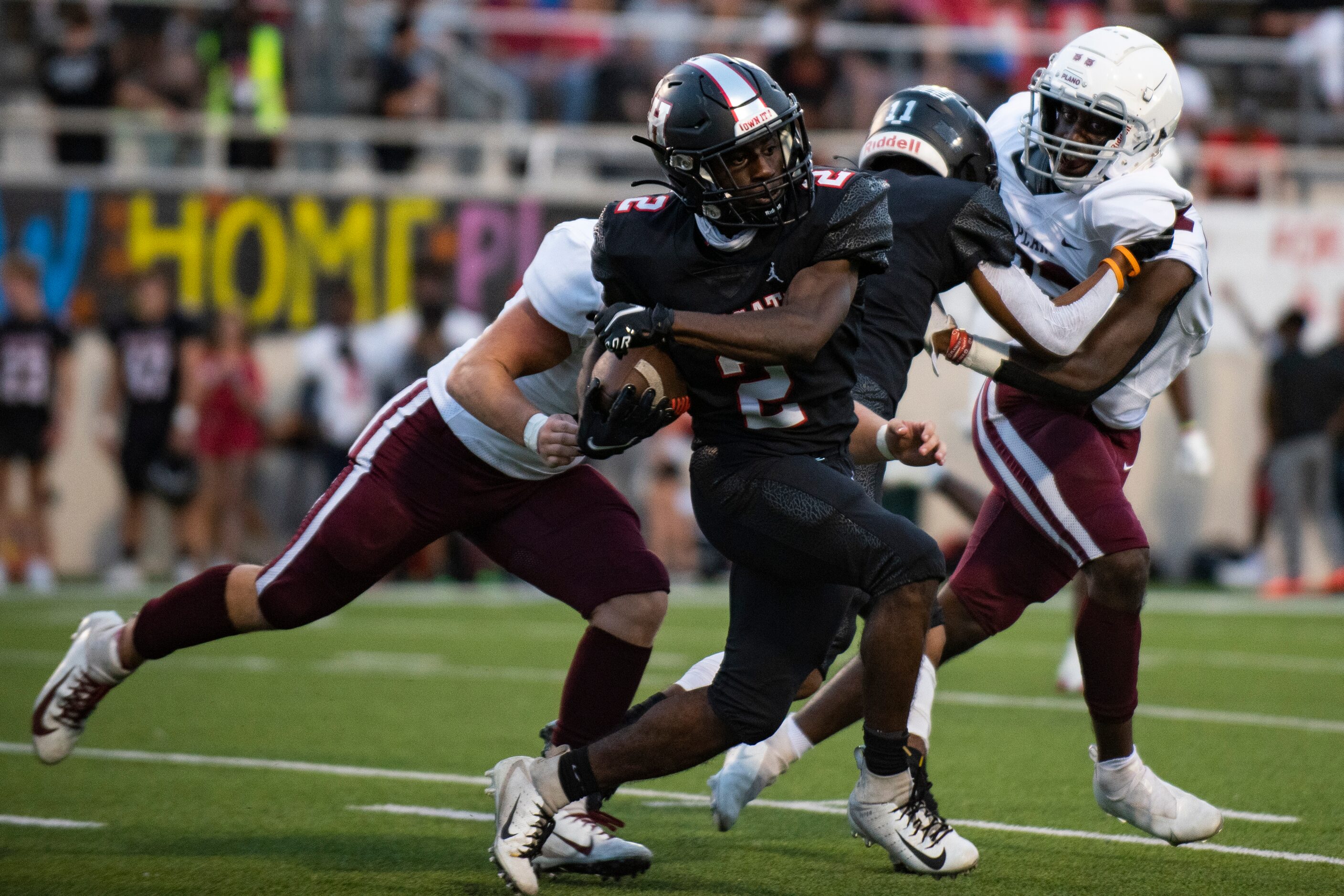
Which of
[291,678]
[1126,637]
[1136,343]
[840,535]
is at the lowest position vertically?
Answer: [291,678]

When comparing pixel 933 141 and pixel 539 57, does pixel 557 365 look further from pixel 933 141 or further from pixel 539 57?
pixel 539 57

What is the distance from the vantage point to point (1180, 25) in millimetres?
14086

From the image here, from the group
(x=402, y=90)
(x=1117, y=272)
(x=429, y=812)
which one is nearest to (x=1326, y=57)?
(x=402, y=90)

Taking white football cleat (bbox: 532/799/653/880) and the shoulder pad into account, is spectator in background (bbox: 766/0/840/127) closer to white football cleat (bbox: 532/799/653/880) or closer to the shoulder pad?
the shoulder pad

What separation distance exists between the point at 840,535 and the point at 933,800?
0.77 metres

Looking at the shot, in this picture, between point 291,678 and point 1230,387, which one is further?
point 1230,387

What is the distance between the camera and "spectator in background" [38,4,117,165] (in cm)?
1227

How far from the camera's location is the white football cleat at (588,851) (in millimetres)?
3924

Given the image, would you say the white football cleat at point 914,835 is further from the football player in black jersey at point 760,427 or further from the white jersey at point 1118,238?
the white jersey at point 1118,238

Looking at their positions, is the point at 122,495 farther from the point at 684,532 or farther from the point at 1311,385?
the point at 1311,385

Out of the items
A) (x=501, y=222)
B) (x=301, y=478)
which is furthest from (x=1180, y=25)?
(x=301, y=478)

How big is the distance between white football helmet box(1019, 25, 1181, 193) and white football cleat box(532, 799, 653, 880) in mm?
1832

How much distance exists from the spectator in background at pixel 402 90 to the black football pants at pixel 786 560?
942cm

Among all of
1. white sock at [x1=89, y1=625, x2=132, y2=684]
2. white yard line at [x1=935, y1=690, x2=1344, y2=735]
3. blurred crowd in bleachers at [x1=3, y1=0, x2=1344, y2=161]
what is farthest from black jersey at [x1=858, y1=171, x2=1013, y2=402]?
blurred crowd in bleachers at [x1=3, y1=0, x2=1344, y2=161]
